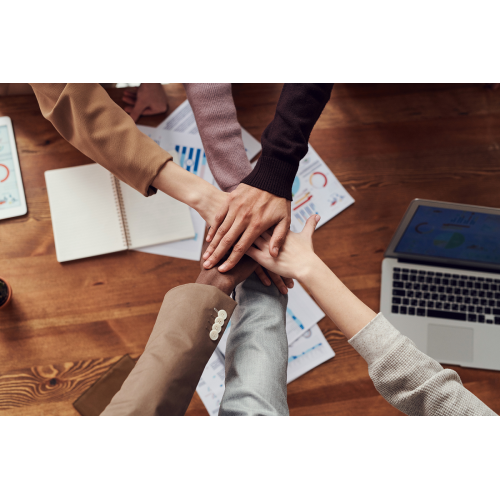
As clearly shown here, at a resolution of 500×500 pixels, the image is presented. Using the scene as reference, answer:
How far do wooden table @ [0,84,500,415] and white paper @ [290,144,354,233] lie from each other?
0.03 meters

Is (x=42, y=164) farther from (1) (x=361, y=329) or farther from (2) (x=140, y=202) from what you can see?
(1) (x=361, y=329)

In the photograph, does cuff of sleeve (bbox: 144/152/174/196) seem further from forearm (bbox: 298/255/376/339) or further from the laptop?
the laptop

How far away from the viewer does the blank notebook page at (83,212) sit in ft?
3.34

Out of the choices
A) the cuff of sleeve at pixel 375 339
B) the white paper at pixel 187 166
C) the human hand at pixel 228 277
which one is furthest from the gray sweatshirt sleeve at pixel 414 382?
the white paper at pixel 187 166

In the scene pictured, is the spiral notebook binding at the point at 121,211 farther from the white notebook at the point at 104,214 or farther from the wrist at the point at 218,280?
the wrist at the point at 218,280

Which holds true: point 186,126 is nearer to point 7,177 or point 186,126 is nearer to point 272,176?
point 272,176

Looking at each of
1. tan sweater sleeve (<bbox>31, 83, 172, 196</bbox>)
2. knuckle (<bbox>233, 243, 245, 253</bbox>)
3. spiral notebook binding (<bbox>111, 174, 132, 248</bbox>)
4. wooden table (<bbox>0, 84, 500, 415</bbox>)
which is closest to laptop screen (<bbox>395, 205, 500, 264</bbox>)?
wooden table (<bbox>0, 84, 500, 415</bbox>)

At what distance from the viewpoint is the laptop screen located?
2.56 ft

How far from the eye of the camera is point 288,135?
0.86 metres

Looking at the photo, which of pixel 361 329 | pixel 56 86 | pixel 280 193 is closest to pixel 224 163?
pixel 280 193

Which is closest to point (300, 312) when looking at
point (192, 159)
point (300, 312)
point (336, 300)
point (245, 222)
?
point (300, 312)

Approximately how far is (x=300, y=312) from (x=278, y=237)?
0.83 feet

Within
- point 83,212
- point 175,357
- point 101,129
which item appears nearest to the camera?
point 175,357

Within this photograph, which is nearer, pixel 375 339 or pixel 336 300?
pixel 375 339
